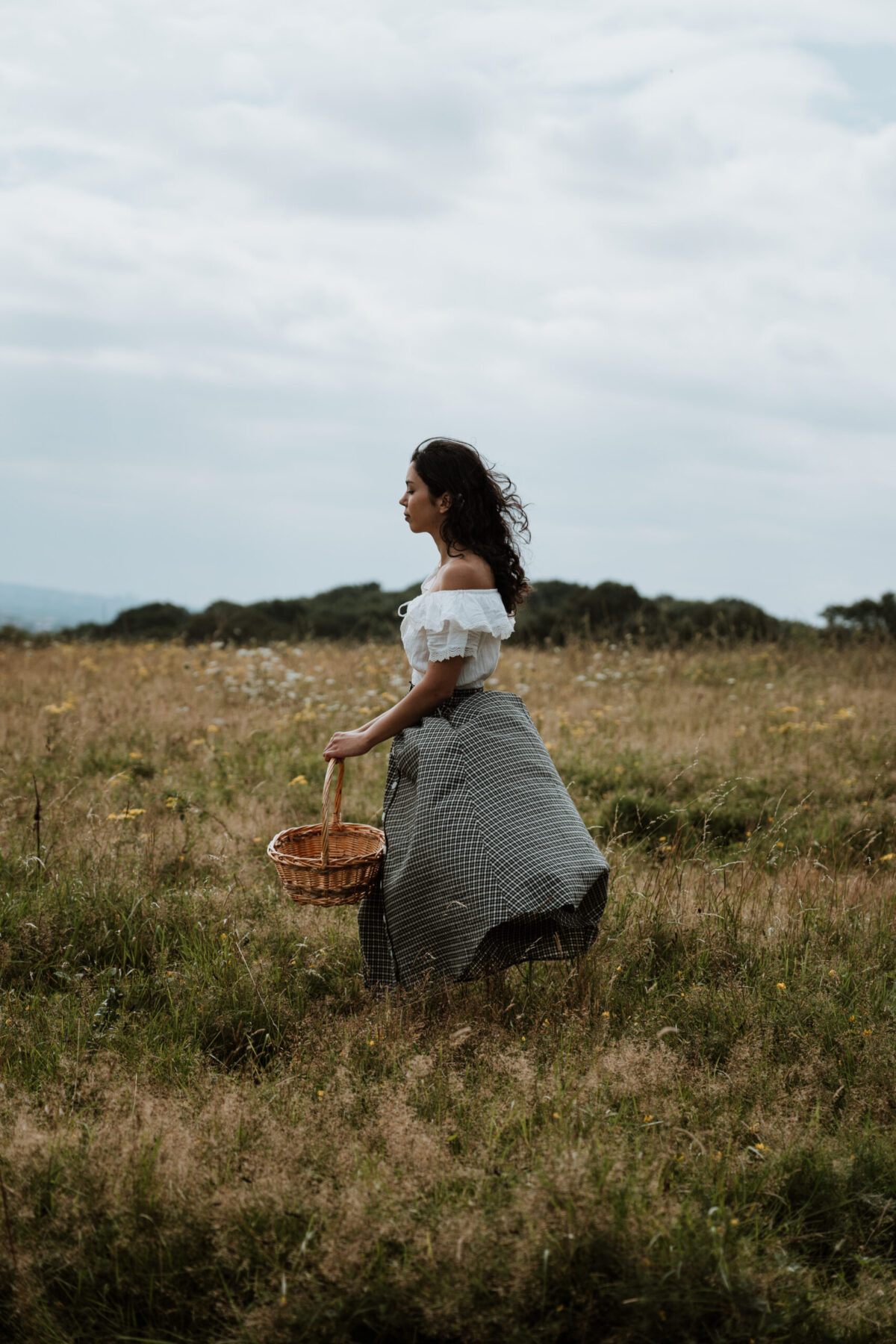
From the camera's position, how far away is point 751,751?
691 cm

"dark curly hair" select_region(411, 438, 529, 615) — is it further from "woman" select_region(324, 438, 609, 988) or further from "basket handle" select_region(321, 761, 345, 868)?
"basket handle" select_region(321, 761, 345, 868)

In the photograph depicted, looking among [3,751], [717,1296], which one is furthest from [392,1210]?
[3,751]

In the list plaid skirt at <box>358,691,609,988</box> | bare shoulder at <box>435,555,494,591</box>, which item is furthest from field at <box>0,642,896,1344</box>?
bare shoulder at <box>435,555,494,591</box>

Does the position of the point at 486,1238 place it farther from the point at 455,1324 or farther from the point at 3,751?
the point at 3,751

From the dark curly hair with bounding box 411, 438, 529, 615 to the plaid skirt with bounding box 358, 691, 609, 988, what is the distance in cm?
52

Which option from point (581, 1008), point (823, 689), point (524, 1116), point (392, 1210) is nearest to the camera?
point (392, 1210)

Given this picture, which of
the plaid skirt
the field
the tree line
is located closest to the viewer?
the field

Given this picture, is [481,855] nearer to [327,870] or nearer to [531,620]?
[327,870]

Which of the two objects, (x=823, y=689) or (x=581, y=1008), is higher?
(x=823, y=689)

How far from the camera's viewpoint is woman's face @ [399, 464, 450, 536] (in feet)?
11.3

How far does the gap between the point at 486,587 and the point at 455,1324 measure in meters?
2.17

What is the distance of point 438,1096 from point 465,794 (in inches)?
35.5

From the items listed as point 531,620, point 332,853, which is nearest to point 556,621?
point 531,620

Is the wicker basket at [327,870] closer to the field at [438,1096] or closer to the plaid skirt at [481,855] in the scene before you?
the plaid skirt at [481,855]
